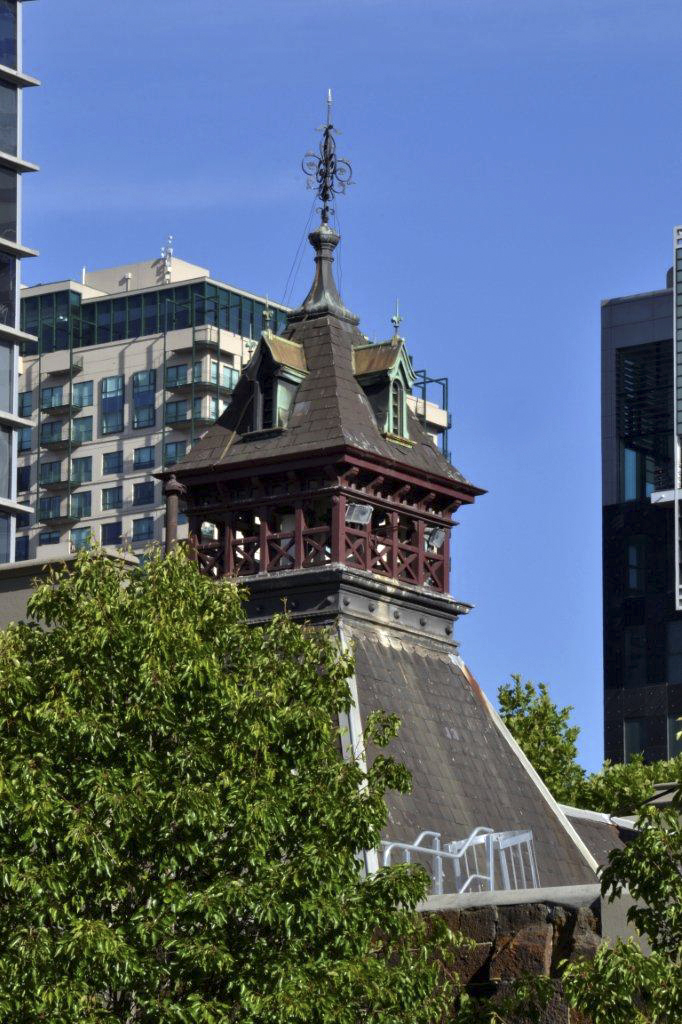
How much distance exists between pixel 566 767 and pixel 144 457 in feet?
362

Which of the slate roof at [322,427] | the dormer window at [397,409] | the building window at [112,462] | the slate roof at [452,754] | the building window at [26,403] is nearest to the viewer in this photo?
the slate roof at [452,754]

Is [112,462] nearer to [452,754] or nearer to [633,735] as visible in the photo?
[633,735]

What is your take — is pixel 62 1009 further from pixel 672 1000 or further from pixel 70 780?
pixel 672 1000

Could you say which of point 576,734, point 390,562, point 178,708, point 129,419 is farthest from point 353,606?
point 129,419

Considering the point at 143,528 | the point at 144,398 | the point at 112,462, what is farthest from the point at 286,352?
the point at 112,462

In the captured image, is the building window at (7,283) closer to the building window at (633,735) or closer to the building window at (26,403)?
the building window at (633,735)

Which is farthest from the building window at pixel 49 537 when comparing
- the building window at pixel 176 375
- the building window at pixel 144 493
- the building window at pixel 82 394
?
A: the building window at pixel 176 375

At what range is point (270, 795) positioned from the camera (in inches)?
1582

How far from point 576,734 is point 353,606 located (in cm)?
1792

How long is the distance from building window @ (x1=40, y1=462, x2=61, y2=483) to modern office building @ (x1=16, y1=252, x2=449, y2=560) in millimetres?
68

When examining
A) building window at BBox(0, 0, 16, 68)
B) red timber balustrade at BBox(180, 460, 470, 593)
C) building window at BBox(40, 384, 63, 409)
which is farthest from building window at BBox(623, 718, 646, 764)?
red timber balustrade at BBox(180, 460, 470, 593)

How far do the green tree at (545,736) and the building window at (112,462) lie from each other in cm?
10903

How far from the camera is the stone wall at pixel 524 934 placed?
40.3 m

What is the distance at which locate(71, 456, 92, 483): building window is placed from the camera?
625ft
